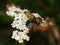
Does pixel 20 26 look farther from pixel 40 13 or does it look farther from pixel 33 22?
pixel 40 13

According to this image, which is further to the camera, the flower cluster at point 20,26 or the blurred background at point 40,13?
the blurred background at point 40,13

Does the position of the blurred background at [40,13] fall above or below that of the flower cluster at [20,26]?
above

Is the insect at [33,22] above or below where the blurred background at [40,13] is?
below

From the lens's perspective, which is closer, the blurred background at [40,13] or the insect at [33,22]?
the insect at [33,22]

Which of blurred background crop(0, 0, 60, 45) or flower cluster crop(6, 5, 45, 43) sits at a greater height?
blurred background crop(0, 0, 60, 45)

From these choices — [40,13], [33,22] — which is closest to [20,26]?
[33,22]

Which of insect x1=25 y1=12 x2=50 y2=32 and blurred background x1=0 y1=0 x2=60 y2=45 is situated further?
blurred background x1=0 y1=0 x2=60 y2=45

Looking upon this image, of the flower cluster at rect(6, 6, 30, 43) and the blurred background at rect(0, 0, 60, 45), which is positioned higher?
the blurred background at rect(0, 0, 60, 45)

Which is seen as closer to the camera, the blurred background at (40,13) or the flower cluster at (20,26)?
the flower cluster at (20,26)

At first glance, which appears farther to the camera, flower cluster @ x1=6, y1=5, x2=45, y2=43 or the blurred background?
the blurred background
